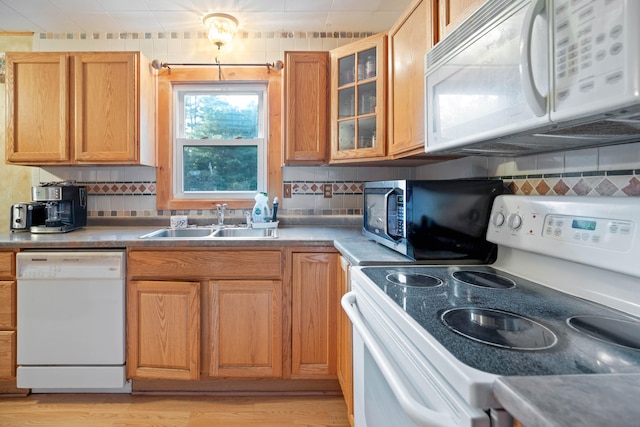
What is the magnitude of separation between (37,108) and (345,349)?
2370mm

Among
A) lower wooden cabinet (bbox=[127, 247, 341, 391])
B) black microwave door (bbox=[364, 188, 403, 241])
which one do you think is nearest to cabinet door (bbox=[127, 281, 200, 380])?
lower wooden cabinet (bbox=[127, 247, 341, 391])

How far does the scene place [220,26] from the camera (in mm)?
2199

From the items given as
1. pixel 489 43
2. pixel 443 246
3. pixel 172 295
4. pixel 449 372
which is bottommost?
pixel 172 295

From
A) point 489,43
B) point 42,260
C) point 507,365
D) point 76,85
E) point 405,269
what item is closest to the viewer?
point 507,365

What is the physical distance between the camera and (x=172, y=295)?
5.84ft

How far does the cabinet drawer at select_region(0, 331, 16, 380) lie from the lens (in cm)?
178

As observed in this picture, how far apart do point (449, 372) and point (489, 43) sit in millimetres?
823

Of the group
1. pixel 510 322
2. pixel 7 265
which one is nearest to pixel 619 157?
pixel 510 322

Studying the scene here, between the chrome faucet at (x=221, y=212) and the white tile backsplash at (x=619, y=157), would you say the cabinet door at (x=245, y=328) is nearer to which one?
the chrome faucet at (x=221, y=212)

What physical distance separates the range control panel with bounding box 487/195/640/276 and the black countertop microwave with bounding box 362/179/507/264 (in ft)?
0.25

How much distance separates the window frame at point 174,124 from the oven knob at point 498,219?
154cm

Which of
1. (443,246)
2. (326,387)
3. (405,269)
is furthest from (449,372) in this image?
(326,387)

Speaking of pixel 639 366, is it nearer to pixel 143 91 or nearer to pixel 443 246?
pixel 443 246

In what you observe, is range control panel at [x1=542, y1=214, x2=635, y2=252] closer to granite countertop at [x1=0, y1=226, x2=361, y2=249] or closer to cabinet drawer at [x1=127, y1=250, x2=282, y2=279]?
granite countertop at [x1=0, y1=226, x2=361, y2=249]
